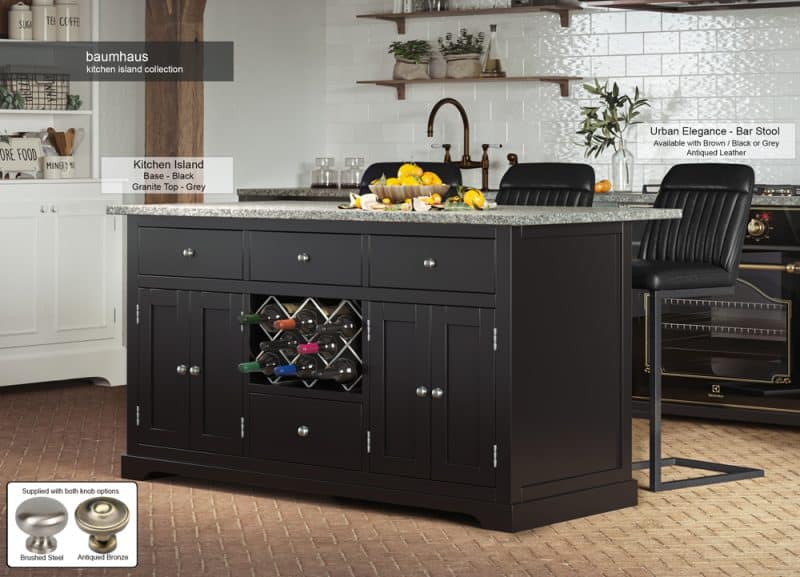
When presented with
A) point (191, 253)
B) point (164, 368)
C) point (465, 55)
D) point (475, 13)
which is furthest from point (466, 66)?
point (164, 368)

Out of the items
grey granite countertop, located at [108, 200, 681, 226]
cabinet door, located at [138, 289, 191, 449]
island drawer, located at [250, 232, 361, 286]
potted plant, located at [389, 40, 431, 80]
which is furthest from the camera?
potted plant, located at [389, 40, 431, 80]

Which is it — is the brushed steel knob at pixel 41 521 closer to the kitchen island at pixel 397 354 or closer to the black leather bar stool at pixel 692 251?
the kitchen island at pixel 397 354

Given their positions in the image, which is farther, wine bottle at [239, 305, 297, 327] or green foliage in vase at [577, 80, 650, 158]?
green foliage in vase at [577, 80, 650, 158]

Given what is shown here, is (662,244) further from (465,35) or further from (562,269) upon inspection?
(465,35)

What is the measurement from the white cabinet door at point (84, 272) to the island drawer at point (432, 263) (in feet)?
9.76

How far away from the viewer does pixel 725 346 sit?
6309 millimetres

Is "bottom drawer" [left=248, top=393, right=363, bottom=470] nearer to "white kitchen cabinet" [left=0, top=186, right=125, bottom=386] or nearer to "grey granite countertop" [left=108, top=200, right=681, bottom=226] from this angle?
"grey granite countertop" [left=108, top=200, right=681, bottom=226]

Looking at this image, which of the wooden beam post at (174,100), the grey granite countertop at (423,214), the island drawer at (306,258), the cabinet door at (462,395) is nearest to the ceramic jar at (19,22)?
the wooden beam post at (174,100)

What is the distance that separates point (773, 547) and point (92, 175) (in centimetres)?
424

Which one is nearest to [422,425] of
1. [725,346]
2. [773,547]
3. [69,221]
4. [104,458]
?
[773,547]

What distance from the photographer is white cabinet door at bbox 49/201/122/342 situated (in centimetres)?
706

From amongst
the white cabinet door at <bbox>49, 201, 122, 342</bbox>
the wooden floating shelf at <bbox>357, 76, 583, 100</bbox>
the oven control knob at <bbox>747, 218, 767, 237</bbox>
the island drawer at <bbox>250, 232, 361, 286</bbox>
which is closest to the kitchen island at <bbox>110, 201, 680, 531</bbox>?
the island drawer at <bbox>250, 232, 361, 286</bbox>

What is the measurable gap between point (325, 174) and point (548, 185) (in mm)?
2463

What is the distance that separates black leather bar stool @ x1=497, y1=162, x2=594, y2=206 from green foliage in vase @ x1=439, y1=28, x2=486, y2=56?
6.48ft
